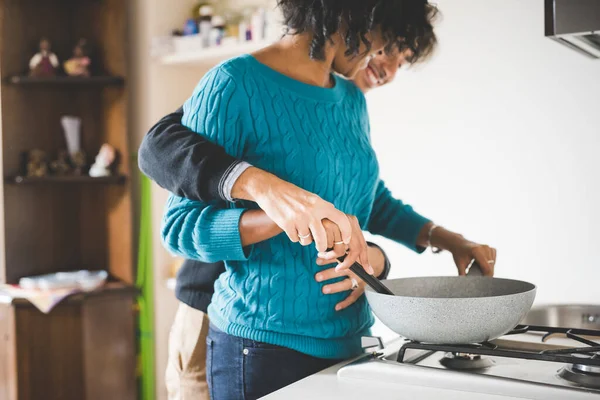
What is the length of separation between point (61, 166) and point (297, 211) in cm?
192

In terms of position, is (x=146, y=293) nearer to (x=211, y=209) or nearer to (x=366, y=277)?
(x=211, y=209)

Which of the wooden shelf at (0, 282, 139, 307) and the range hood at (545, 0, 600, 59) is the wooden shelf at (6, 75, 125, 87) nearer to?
the wooden shelf at (0, 282, 139, 307)

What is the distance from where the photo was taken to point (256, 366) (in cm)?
104

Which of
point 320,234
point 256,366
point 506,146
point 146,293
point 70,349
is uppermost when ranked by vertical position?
point 506,146

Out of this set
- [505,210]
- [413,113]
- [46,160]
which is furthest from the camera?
[46,160]

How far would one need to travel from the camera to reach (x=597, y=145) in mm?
1607

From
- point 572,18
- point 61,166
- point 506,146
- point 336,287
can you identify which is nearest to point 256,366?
point 336,287

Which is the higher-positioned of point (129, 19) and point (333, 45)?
point (129, 19)

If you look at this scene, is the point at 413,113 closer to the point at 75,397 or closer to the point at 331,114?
the point at 331,114

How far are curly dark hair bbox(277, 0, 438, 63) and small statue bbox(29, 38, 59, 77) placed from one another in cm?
162

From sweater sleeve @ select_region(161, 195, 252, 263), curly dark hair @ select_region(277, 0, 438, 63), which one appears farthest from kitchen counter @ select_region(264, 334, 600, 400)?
curly dark hair @ select_region(277, 0, 438, 63)

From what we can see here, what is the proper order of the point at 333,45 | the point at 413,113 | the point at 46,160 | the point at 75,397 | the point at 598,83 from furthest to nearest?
1. the point at 46,160
2. the point at 75,397
3. the point at 413,113
4. the point at 598,83
5. the point at 333,45

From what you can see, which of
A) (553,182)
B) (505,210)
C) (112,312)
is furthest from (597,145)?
(112,312)

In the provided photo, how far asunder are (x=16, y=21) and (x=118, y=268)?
39.4 inches
